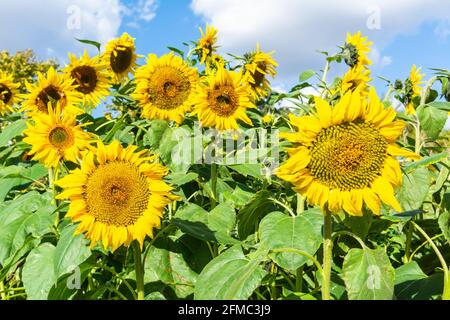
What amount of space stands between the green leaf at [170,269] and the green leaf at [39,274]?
36 centimetres

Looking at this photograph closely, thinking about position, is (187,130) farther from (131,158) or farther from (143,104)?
(131,158)

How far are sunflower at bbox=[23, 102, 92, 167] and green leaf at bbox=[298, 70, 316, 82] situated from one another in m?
1.20

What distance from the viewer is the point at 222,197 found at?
97.6 inches

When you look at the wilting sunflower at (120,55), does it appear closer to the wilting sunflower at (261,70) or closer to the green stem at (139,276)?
the wilting sunflower at (261,70)

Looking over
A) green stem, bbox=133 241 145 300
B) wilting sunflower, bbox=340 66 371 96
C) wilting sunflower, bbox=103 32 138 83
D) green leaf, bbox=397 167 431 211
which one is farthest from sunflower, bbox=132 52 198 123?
green leaf, bbox=397 167 431 211

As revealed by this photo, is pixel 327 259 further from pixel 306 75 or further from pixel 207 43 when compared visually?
pixel 207 43

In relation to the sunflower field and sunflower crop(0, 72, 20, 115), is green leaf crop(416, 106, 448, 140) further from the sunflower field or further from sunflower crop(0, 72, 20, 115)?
sunflower crop(0, 72, 20, 115)

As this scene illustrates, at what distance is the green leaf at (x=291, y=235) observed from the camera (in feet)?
5.45

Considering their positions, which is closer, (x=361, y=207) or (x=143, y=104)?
(x=361, y=207)

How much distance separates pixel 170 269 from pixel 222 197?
0.53 metres

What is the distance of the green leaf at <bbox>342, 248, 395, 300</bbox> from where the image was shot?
1430 millimetres

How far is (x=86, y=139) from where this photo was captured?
2436 mm

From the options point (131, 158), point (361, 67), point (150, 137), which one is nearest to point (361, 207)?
point (131, 158)

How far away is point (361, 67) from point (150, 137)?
1.90 m
